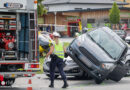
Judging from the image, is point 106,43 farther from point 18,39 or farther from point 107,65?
point 18,39

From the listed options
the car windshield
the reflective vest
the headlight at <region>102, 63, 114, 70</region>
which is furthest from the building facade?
the reflective vest

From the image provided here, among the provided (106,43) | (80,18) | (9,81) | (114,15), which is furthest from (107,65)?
(80,18)

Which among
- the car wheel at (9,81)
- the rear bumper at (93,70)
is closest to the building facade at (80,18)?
the rear bumper at (93,70)

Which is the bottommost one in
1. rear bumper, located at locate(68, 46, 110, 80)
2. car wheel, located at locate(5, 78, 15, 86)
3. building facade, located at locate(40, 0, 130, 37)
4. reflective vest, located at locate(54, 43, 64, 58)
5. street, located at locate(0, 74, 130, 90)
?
building facade, located at locate(40, 0, 130, 37)

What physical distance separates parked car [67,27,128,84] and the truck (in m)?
2.47

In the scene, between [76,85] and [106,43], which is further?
[106,43]

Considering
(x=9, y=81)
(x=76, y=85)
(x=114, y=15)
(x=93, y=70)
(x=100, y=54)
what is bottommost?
(x=114, y=15)

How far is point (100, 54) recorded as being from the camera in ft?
50.4

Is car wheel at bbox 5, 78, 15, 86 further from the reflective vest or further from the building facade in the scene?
the building facade

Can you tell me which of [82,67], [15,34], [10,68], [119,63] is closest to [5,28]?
[15,34]

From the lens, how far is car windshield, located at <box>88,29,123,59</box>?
51.2 ft

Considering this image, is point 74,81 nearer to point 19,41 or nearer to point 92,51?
point 92,51

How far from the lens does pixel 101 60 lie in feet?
49.7

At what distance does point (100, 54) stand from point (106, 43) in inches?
28.3
